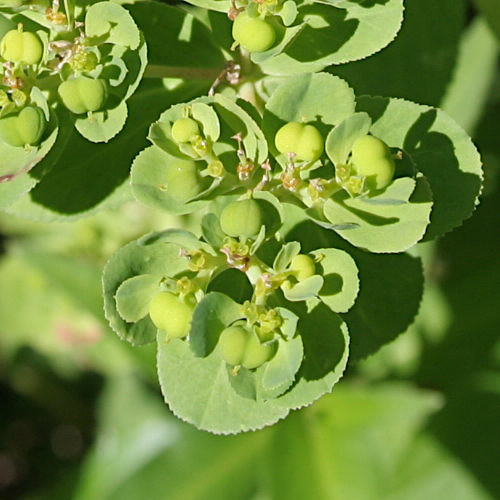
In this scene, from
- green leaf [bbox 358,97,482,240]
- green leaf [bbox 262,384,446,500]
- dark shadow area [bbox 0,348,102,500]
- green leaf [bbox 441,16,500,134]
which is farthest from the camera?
dark shadow area [bbox 0,348,102,500]

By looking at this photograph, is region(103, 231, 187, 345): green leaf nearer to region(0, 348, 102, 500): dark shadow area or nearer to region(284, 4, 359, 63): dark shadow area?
region(284, 4, 359, 63): dark shadow area

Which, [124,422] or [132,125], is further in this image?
[124,422]

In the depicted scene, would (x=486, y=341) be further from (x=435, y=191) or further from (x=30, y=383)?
(x=30, y=383)

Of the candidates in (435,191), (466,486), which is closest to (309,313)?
(435,191)

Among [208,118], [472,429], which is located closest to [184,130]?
[208,118]

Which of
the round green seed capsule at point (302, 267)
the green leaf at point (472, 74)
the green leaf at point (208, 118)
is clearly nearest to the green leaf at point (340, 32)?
the green leaf at point (208, 118)

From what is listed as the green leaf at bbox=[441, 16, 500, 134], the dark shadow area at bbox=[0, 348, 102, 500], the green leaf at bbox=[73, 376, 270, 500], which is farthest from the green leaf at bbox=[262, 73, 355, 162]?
the dark shadow area at bbox=[0, 348, 102, 500]
